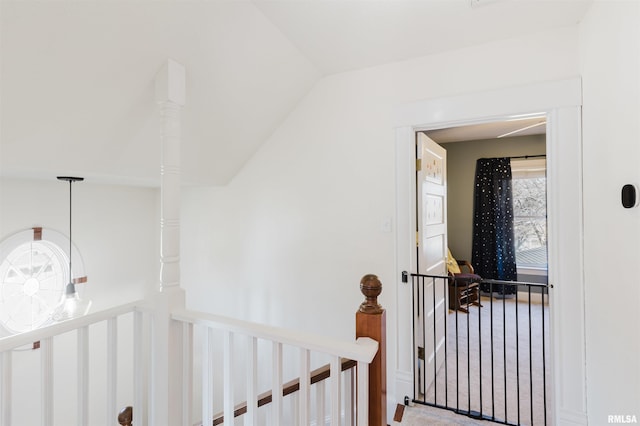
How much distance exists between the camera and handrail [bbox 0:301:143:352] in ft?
4.16

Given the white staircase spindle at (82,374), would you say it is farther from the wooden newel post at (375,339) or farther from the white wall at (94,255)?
the white wall at (94,255)

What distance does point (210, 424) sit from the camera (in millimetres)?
1508

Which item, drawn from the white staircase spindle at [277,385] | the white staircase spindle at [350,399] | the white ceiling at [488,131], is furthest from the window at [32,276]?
the white ceiling at [488,131]

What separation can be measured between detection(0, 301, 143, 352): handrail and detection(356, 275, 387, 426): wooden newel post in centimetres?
122

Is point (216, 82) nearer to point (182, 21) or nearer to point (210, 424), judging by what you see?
point (182, 21)

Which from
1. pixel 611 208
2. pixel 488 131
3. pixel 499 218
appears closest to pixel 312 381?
pixel 611 208

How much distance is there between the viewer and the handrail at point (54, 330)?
1.27 metres

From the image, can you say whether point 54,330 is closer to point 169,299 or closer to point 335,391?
point 169,299

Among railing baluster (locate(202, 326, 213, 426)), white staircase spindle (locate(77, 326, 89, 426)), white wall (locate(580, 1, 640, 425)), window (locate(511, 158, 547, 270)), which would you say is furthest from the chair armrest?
white staircase spindle (locate(77, 326, 89, 426))

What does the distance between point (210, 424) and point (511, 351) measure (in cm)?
292

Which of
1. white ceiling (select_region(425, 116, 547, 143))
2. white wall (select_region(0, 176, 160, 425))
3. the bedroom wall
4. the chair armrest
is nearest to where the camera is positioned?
white wall (select_region(0, 176, 160, 425))

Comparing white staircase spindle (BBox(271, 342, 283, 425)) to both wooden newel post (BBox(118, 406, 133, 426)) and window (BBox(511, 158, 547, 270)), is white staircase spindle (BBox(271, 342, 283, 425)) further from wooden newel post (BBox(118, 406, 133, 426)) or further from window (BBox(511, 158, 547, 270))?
window (BBox(511, 158, 547, 270))

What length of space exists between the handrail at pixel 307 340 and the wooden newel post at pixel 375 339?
0.14 ft

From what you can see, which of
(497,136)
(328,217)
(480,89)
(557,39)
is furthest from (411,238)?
(497,136)
